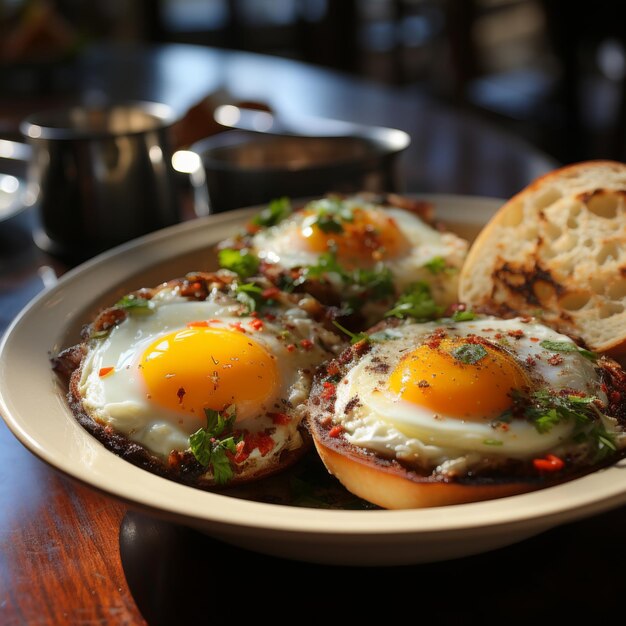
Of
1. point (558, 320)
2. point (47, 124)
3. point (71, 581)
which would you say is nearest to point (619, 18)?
point (47, 124)

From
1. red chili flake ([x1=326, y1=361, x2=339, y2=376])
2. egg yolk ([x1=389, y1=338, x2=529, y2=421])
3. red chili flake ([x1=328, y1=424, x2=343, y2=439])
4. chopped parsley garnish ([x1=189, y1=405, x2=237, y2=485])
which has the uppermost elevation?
egg yolk ([x1=389, y1=338, x2=529, y2=421])

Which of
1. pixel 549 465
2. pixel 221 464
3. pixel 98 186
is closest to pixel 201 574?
pixel 221 464

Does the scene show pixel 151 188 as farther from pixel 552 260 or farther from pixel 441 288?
pixel 552 260

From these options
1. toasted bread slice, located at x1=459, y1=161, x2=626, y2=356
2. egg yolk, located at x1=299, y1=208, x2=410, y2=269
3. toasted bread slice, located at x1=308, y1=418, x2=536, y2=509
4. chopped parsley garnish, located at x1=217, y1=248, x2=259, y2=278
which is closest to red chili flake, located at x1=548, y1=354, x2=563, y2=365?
toasted bread slice, located at x1=459, y1=161, x2=626, y2=356

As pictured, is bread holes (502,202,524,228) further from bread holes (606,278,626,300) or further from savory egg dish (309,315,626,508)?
savory egg dish (309,315,626,508)

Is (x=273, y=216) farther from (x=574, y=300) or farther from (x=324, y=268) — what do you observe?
(x=574, y=300)

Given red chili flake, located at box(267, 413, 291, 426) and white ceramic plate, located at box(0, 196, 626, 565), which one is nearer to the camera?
white ceramic plate, located at box(0, 196, 626, 565)
